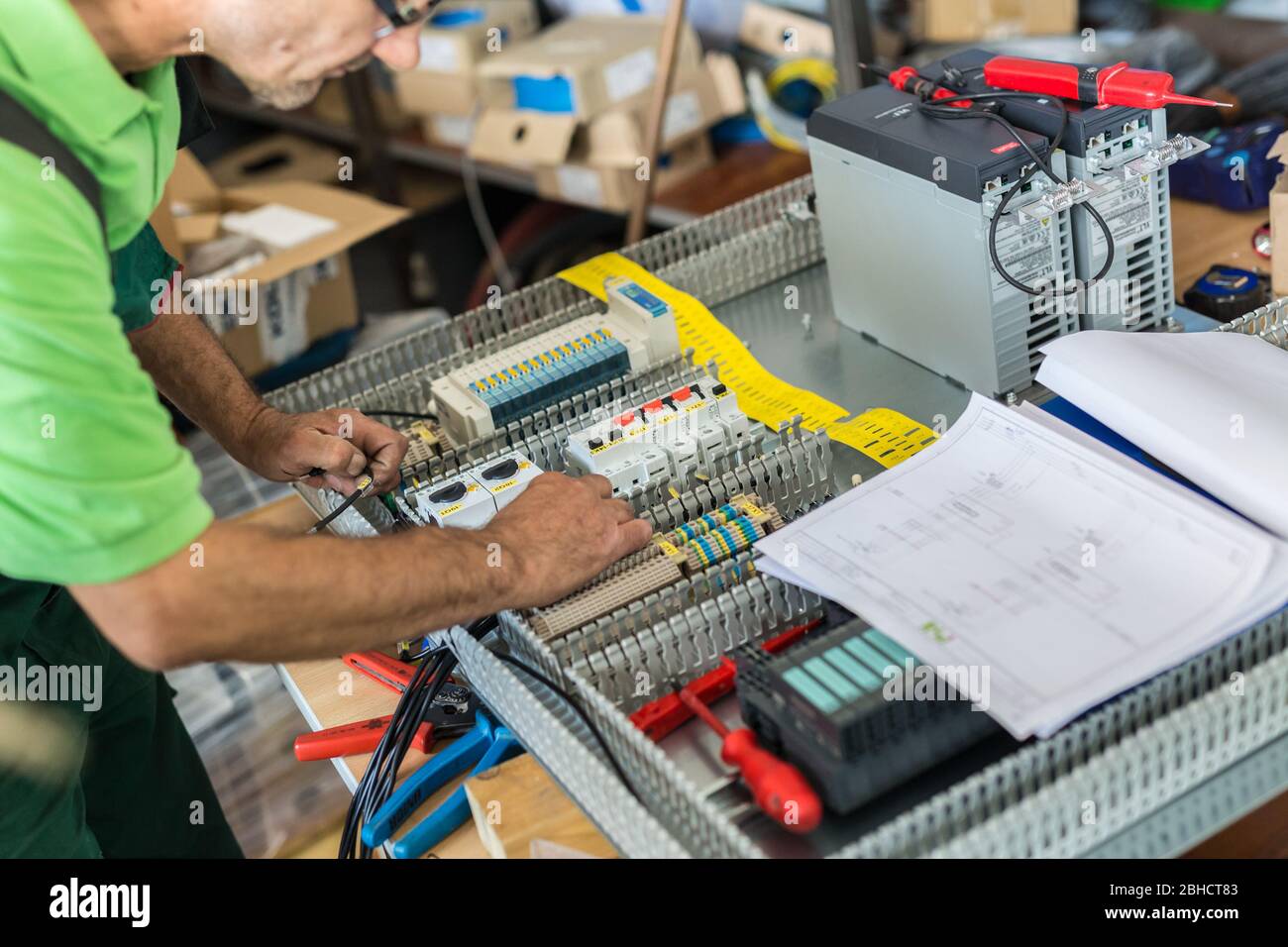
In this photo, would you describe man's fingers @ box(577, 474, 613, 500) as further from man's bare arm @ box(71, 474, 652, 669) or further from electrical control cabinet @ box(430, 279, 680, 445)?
electrical control cabinet @ box(430, 279, 680, 445)

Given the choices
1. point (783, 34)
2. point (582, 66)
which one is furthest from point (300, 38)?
point (783, 34)

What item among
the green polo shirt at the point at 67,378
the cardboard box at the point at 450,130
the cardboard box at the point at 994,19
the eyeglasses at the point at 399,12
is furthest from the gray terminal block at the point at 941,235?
the cardboard box at the point at 450,130

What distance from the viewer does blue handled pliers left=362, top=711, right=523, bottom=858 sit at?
3.53 feet

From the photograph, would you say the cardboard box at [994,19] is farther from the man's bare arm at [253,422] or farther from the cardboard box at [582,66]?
the man's bare arm at [253,422]

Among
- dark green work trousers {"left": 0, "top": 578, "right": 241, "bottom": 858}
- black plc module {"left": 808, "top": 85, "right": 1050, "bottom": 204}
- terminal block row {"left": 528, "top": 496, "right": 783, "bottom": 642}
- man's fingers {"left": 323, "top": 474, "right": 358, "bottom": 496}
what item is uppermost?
black plc module {"left": 808, "top": 85, "right": 1050, "bottom": 204}

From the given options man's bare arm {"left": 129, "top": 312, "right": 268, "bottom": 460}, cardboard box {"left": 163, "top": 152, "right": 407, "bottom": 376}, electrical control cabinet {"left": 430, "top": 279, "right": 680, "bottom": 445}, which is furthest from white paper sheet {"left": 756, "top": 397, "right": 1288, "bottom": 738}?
cardboard box {"left": 163, "top": 152, "right": 407, "bottom": 376}

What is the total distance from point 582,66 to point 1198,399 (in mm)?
1686

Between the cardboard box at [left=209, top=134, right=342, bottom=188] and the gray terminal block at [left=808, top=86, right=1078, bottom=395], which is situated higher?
the gray terminal block at [left=808, top=86, right=1078, bottom=395]

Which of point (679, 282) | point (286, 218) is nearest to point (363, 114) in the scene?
point (286, 218)

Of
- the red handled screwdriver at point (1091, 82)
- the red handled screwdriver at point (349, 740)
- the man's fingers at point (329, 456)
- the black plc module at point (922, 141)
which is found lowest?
the red handled screwdriver at point (349, 740)

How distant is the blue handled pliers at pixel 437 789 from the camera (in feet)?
3.53

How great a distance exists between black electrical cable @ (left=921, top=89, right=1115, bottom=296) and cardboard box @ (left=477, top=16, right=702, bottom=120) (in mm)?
1321

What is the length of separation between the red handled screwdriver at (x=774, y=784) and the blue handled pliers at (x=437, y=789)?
235mm
